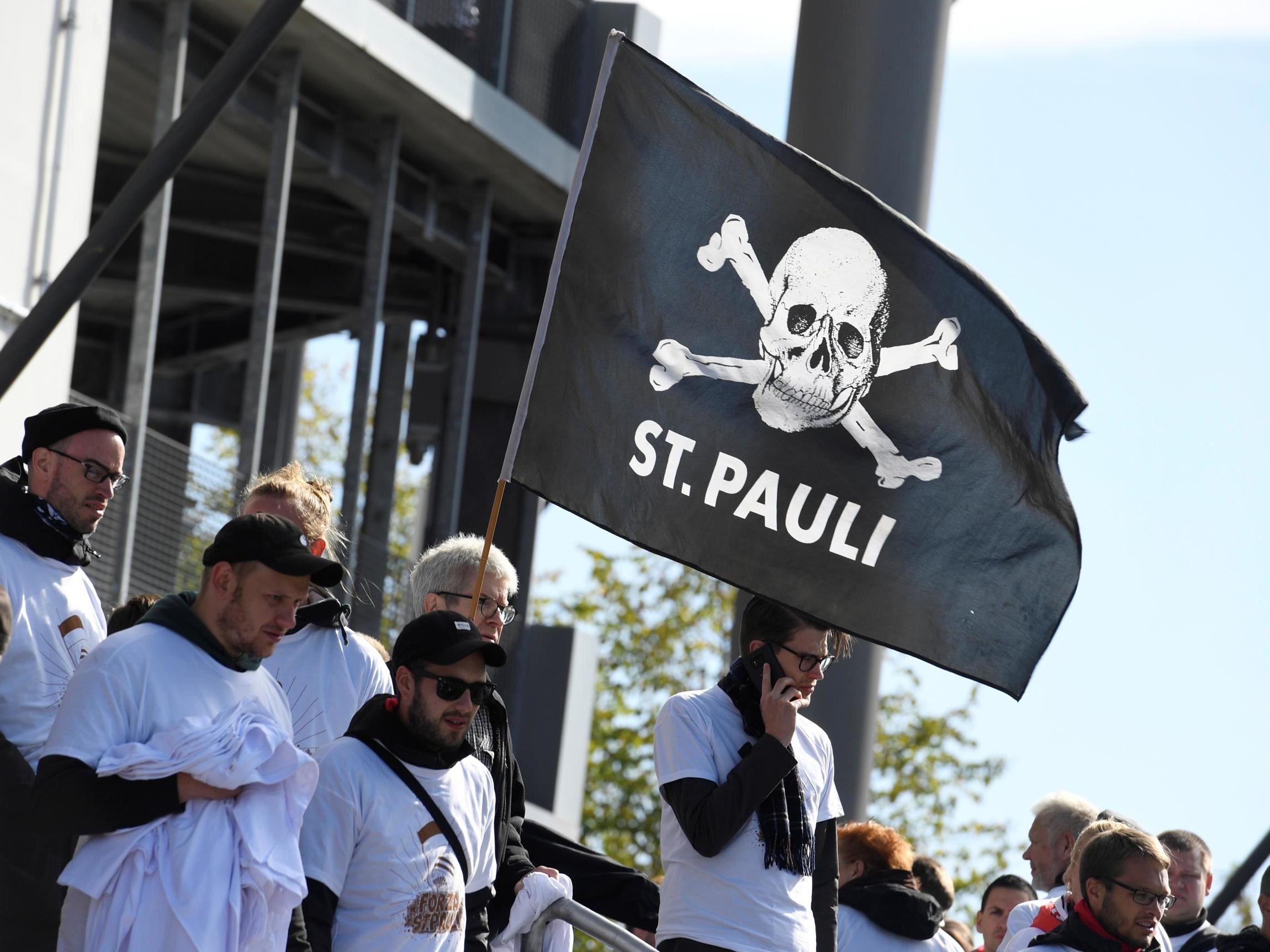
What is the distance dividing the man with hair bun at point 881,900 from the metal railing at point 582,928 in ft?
4.67

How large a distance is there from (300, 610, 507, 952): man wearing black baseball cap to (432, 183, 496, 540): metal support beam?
1216 cm

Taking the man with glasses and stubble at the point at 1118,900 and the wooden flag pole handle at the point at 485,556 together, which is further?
the man with glasses and stubble at the point at 1118,900

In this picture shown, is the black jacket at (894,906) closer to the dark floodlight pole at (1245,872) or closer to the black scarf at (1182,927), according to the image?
the black scarf at (1182,927)

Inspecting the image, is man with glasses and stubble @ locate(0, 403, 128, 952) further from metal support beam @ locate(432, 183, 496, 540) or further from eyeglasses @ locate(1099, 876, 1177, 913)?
metal support beam @ locate(432, 183, 496, 540)

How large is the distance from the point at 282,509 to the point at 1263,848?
30.2 feet

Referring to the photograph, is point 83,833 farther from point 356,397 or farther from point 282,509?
point 356,397

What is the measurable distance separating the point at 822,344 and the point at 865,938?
7.12 ft

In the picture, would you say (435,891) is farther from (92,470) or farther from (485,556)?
(92,470)

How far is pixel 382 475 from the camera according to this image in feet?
58.3

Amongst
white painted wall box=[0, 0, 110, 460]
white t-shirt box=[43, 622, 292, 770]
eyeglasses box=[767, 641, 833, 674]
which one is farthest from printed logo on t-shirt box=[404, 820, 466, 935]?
white painted wall box=[0, 0, 110, 460]

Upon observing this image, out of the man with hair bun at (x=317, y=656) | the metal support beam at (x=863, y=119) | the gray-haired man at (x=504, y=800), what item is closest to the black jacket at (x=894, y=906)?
the gray-haired man at (x=504, y=800)

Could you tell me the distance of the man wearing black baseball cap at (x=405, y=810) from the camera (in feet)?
15.5

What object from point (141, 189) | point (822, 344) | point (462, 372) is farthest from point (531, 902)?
point (462, 372)

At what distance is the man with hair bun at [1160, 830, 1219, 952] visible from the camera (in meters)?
7.60
